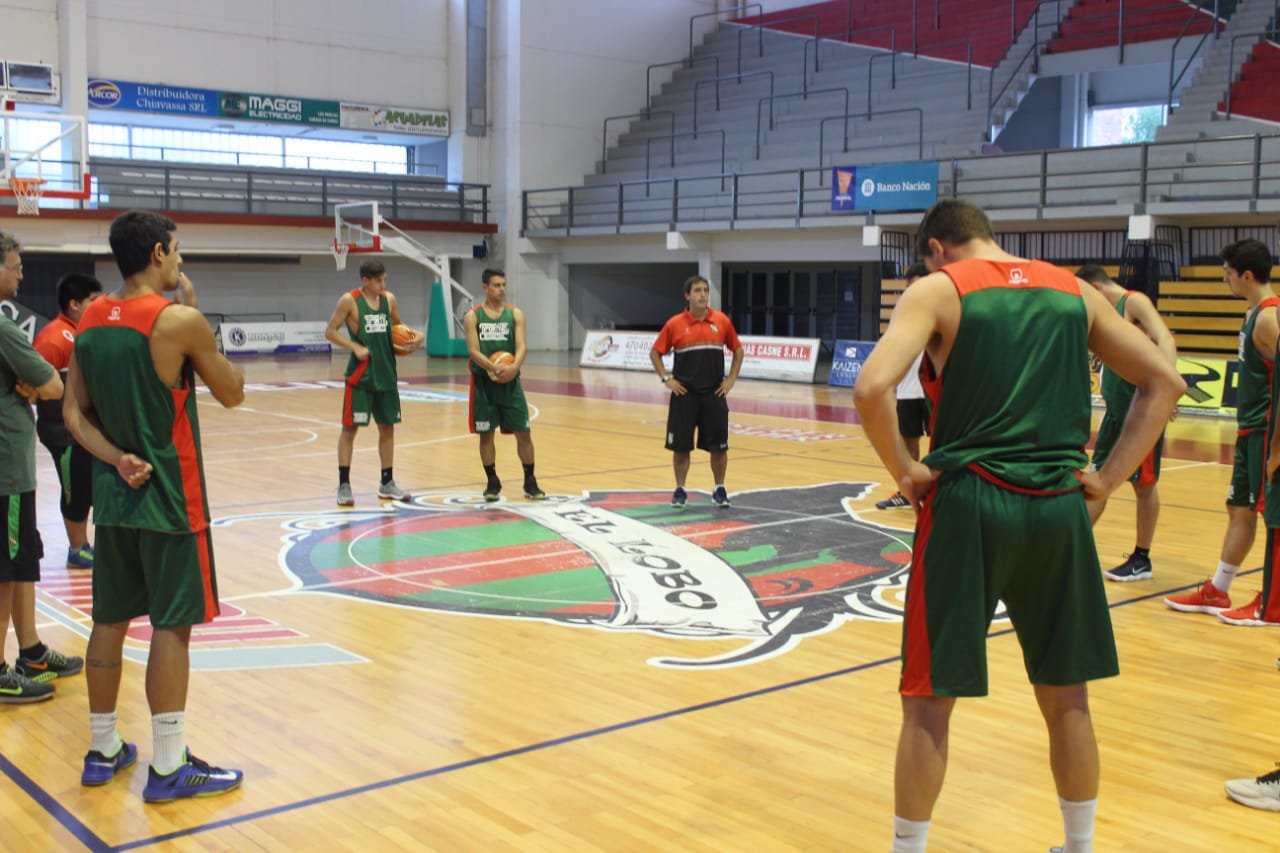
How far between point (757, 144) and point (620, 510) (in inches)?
764

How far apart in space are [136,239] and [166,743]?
1.65 m

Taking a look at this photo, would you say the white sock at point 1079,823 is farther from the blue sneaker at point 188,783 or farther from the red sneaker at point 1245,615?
the red sneaker at point 1245,615

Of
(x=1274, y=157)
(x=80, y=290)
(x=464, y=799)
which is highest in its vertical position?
(x=1274, y=157)

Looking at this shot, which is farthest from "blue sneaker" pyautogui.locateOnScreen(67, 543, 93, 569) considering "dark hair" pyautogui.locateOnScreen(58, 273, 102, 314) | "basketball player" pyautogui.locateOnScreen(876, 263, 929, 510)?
"basketball player" pyautogui.locateOnScreen(876, 263, 929, 510)

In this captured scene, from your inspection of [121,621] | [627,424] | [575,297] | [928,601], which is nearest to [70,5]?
[575,297]

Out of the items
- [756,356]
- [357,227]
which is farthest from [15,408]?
[357,227]

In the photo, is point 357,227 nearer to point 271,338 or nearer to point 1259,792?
point 271,338

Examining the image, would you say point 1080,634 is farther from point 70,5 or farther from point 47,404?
point 70,5

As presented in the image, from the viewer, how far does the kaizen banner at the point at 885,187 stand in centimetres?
2138

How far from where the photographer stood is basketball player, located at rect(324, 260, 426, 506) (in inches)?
390

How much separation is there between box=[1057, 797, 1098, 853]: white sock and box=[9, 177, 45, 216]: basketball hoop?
796 inches

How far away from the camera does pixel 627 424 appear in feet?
51.8

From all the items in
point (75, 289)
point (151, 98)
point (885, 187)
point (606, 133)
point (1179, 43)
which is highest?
point (1179, 43)

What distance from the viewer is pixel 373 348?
32.7 feet
